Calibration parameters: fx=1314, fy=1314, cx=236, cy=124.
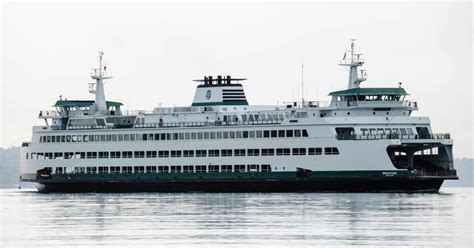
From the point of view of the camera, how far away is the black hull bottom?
7894 cm

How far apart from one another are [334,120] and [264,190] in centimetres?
661

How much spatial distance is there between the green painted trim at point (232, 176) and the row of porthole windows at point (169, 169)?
0.23 m

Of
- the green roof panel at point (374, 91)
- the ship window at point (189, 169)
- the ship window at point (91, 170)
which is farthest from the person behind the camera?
the ship window at point (91, 170)

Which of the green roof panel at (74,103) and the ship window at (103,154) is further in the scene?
the green roof panel at (74,103)

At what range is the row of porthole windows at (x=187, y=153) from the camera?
81069 mm

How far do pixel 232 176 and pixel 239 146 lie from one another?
6.50 ft

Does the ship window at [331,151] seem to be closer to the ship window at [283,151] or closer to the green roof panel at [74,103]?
the ship window at [283,151]

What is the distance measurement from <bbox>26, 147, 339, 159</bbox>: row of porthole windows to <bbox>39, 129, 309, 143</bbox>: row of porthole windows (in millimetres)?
856

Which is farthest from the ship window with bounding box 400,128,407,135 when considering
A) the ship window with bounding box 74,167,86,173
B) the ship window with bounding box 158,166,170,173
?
the ship window with bounding box 74,167,86,173

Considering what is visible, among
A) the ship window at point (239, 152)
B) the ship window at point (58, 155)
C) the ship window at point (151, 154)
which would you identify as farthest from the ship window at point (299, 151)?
the ship window at point (58, 155)

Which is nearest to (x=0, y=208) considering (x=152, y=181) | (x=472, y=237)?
(x=152, y=181)

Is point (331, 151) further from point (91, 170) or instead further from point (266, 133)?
point (91, 170)

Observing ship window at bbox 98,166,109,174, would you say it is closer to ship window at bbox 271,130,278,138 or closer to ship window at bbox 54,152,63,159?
ship window at bbox 54,152,63,159

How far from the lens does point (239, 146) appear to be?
83812 mm
